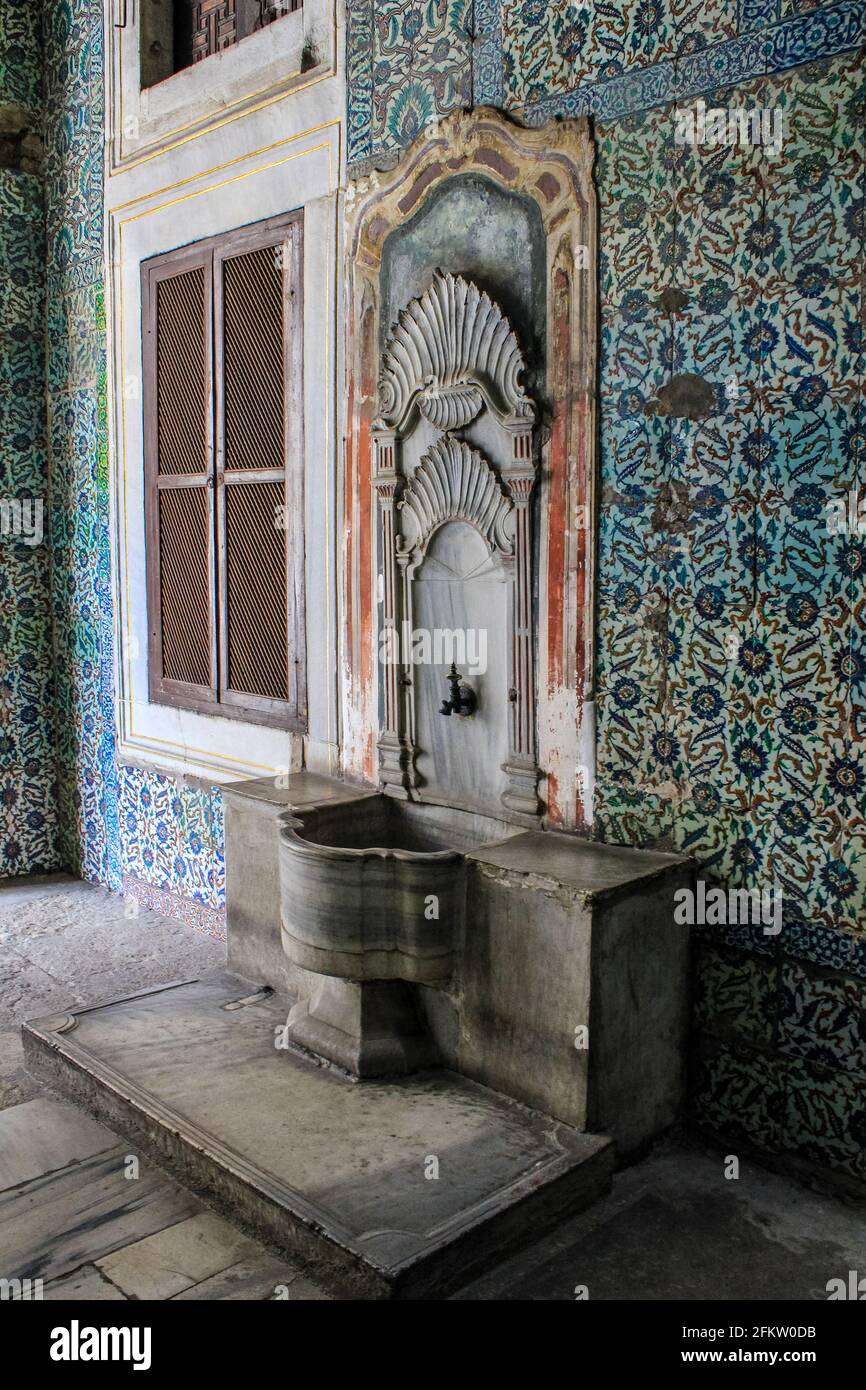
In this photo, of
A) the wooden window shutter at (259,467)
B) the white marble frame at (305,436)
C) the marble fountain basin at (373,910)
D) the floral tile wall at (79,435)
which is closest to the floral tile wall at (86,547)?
the floral tile wall at (79,435)

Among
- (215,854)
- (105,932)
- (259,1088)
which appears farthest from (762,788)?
(105,932)

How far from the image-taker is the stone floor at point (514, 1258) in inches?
104

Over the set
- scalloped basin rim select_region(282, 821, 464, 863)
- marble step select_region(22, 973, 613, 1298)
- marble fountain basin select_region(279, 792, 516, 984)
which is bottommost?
marble step select_region(22, 973, 613, 1298)

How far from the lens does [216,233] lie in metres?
4.71

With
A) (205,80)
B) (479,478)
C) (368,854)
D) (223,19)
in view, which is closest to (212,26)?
(223,19)

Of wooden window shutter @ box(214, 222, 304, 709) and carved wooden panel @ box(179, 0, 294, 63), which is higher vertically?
carved wooden panel @ box(179, 0, 294, 63)

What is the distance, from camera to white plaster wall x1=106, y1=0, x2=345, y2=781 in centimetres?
421

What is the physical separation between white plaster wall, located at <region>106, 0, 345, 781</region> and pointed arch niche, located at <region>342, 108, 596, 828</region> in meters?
0.16

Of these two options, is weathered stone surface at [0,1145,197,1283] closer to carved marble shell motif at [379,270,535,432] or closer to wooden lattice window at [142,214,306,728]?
wooden lattice window at [142,214,306,728]

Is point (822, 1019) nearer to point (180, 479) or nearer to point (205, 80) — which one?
point (180, 479)

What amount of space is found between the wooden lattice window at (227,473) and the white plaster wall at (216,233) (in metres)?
0.08

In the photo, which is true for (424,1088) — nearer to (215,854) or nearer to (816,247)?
(215,854)

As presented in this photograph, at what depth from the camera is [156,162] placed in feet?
16.4

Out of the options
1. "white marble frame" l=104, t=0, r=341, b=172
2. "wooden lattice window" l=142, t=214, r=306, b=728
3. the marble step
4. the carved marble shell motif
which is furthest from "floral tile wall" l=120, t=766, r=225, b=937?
"white marble frame" l=104, t=0, r=341, b=172
